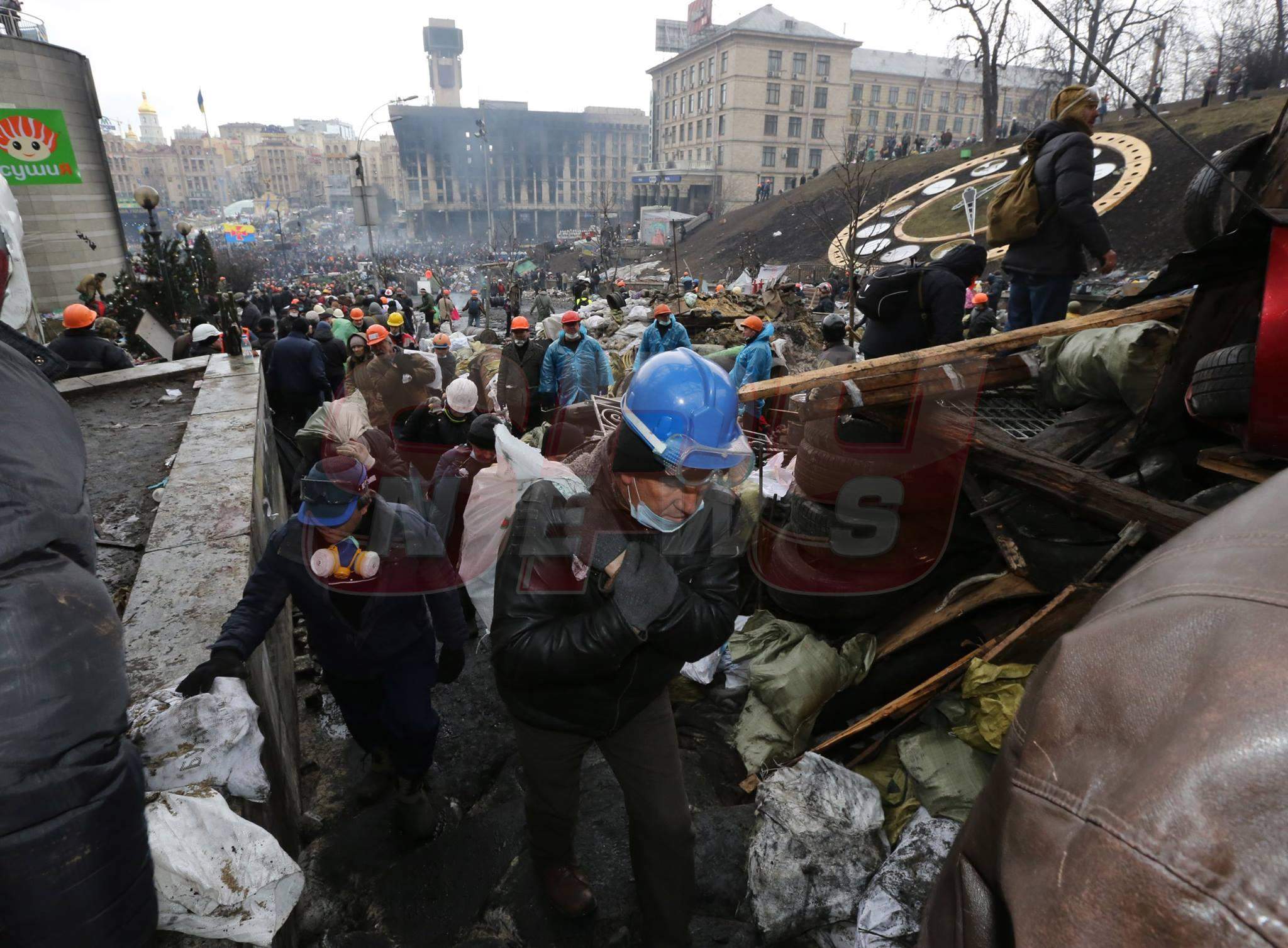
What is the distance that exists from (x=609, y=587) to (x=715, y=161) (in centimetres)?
6727

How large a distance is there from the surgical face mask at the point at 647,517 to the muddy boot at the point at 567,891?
1.54 m

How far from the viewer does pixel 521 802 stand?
3.29 metres

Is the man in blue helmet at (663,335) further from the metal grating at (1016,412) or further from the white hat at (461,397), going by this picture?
the metal grating at (1016,412)

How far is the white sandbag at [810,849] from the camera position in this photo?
2.51 metres

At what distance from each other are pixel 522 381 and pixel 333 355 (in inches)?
104

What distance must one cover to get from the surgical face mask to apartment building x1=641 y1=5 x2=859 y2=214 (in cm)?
5964

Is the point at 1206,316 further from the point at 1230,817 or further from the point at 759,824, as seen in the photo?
the point at 1230,817

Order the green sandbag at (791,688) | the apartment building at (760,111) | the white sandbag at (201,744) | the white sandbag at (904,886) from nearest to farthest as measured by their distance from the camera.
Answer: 1. the white sandbag at (201,744)
2. the white sandbag at (904,886)
3. the green sandbag at (791,688)
4. the apartment building at (760,111)

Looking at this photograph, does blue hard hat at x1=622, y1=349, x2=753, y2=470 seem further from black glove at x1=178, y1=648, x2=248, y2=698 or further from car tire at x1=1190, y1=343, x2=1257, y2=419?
car tire at x1=1190, y1=343, x2=1257, y2=419

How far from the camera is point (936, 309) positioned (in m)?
4.42

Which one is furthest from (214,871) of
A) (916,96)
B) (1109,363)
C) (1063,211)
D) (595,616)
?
(916,96)

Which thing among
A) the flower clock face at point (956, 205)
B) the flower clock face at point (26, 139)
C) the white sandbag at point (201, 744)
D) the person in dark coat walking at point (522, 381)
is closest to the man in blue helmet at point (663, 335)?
the person in dark coat walking at point (522, 381)

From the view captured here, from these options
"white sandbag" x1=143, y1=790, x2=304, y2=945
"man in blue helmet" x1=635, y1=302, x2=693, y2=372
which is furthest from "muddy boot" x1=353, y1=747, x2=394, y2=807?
"man in blue helmet" x1=635, y1=302, x2=693, y2=372

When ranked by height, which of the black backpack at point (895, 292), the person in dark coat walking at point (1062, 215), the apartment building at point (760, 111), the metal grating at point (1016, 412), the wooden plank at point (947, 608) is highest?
the apartment building at point (760, 111)
